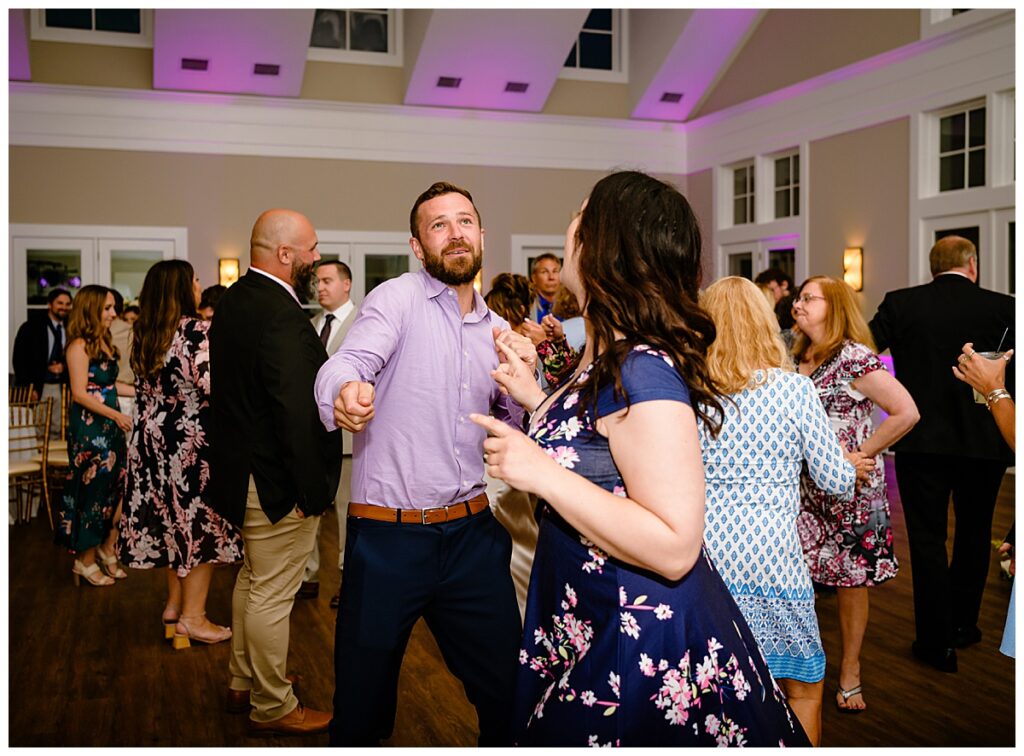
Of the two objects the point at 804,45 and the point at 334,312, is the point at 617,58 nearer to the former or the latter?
the point at 804,45

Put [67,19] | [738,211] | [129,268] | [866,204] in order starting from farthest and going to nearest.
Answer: [738,211] → [129,268] → [67,19] → [866,204]

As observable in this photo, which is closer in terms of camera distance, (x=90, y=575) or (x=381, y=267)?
(x=90, y=575)

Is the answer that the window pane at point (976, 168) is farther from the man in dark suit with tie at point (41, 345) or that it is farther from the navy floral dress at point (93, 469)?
the man in dark suit with tie at point (41, 345)

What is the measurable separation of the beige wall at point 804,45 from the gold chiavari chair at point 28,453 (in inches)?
323

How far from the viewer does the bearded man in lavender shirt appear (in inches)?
95.7

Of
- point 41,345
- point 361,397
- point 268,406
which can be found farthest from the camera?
point 41,345

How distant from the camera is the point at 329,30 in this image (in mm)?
11594

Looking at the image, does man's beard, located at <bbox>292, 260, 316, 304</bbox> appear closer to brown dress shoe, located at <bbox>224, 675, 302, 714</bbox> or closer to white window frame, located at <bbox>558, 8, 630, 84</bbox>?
brown dress shoe, located at <bbox>224, 675, 302, 714</bbox>

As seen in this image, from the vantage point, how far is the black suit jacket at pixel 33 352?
8.40 m

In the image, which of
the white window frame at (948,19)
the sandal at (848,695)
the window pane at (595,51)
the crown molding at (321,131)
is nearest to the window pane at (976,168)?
the white window frame at (948,19)

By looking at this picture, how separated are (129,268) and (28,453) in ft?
14.8

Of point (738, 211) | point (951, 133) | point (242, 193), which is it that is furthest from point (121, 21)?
point (951, 133)

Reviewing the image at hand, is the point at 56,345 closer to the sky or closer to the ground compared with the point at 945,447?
closer to the sky

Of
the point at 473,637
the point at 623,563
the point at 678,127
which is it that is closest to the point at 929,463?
the point at 473,637
